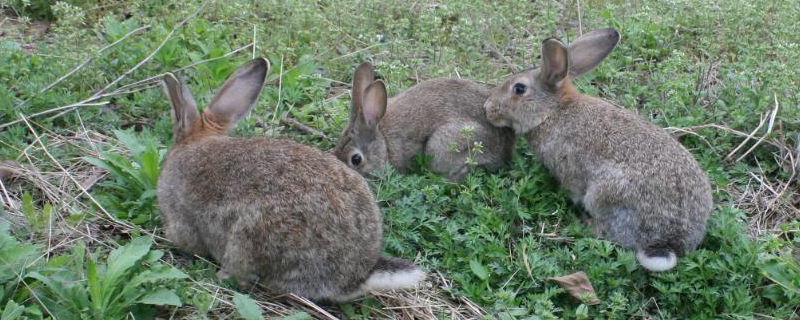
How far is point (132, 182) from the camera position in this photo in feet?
17.0

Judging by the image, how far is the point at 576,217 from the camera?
17.5 ft

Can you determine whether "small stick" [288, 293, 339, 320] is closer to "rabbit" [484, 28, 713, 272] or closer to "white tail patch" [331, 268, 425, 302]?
"white tail patch" [331, 268, 425, 302]

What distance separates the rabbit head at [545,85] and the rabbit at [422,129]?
0.14 meters

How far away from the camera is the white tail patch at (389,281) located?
439cm


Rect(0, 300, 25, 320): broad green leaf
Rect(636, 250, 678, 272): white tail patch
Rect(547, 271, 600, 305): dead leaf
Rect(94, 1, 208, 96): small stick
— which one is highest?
Rect(94, 1, 208, 96): small stick

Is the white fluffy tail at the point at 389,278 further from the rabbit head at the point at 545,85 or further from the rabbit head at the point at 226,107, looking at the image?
the rabbit head at the point at 545,85

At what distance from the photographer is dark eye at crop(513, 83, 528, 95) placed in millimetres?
5965

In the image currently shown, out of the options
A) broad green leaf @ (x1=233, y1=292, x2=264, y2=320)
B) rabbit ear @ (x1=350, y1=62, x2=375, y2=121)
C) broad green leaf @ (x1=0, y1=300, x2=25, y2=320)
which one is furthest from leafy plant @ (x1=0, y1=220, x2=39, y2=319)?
rabbit ear @ (x1=350, y1=62, x2=375, y2=121)

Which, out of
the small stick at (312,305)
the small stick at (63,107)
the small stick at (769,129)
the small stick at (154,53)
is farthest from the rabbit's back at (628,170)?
the small stick at (63,107)

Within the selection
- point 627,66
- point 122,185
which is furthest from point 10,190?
point 627,66

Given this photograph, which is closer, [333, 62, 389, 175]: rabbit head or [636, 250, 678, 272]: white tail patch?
[636, 250, 678, 272]: white tail patch

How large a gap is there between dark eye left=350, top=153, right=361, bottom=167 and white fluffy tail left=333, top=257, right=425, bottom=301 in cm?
144

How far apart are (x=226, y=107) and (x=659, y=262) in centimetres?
268

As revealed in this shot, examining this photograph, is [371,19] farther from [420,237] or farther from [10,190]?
[10,190]
